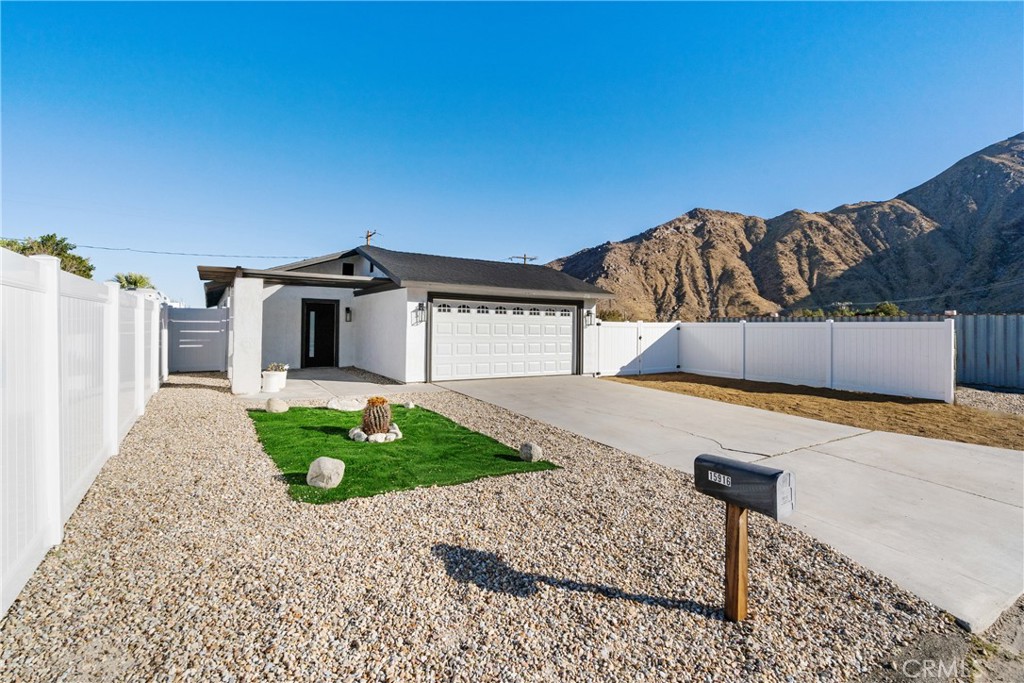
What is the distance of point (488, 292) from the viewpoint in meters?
12.0

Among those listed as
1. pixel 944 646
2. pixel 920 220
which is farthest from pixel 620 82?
pixel 920 220

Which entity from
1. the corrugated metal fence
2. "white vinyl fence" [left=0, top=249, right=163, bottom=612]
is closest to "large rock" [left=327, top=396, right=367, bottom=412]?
"white vinyl fence" [left=0, top=249, right=163, bottom=612]

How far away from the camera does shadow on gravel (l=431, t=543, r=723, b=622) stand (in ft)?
8.50

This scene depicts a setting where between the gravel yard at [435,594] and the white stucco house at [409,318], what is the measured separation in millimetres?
7112

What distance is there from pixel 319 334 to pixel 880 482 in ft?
49.4

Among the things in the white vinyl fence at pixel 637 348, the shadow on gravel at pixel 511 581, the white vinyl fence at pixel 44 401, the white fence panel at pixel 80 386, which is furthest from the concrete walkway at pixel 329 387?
the shadow on gravel at pixel 511 581

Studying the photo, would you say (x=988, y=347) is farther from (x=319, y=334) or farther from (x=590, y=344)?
(x=319, y=334)

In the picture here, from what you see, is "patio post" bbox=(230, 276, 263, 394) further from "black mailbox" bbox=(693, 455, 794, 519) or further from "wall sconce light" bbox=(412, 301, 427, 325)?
"black mailbox" bbox=(693, 455, 794, 519)

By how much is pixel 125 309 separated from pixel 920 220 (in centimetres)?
5652

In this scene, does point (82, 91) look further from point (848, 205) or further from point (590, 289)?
point (848, 205)

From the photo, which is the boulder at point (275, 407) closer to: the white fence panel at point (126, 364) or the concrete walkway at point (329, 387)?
the concrete walkway at point (329, 387)

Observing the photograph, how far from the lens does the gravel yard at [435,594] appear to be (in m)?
2.07

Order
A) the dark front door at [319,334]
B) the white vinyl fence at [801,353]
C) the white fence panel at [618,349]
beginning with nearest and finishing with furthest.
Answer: the white vinyl fence at [801,353] < the white fence panel at [618,349] < the dark front door at [319,334]

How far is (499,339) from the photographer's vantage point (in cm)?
1273
